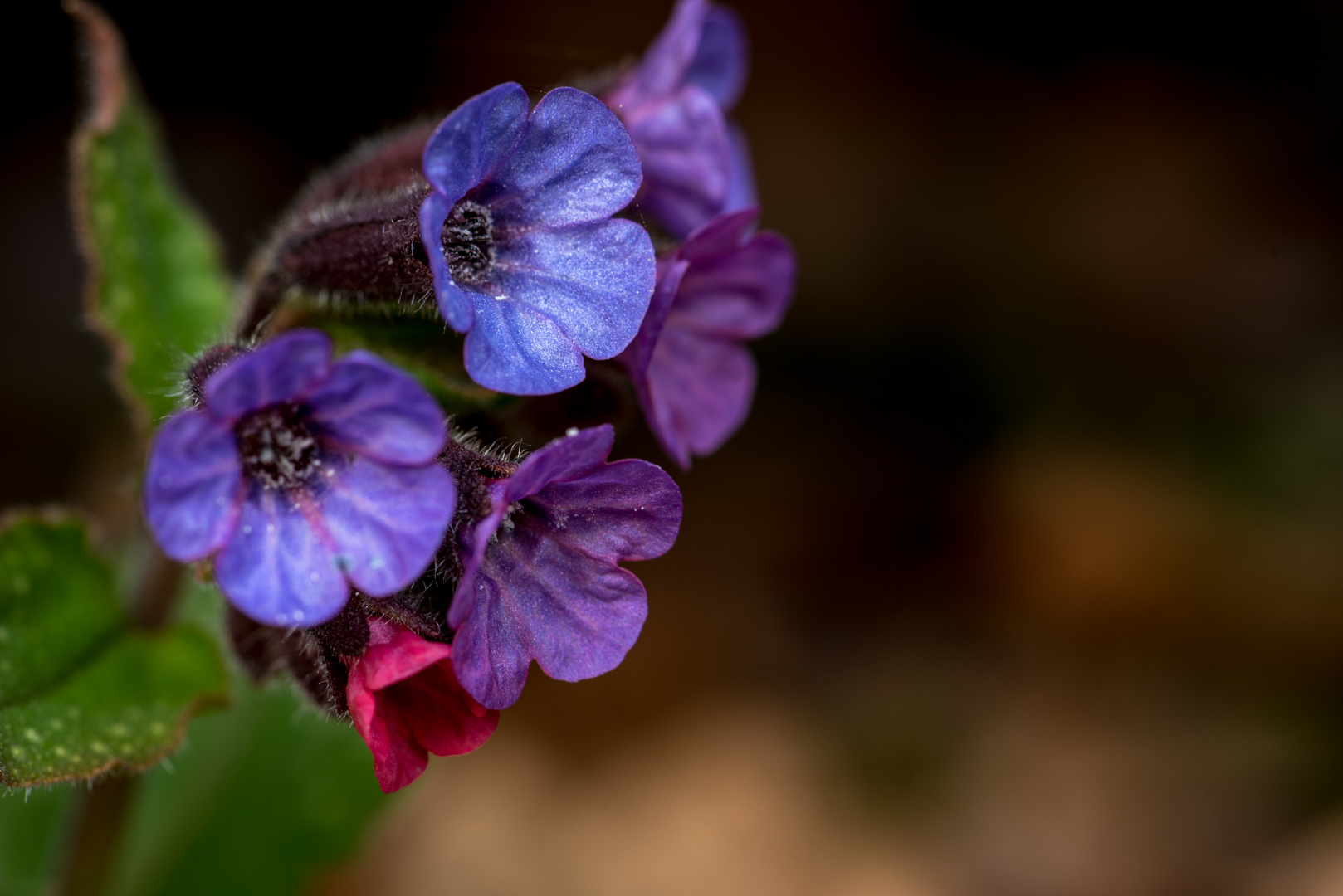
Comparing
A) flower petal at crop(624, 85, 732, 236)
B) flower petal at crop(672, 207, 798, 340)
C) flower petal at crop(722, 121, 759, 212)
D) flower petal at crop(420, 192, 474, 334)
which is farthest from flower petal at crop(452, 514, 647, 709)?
flower petal at crop(722, 121, 759, 212)

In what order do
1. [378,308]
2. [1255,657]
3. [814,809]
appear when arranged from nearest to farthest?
[378,308], [814,809], [1255,657]

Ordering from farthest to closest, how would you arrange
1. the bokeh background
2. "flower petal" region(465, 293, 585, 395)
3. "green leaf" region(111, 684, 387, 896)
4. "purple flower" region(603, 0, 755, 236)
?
1. the bokeh background
2. "green leaf" region(111, 684, 387, 896)
3. "purple flower" region(603, 0, 755, 236)
4. "flower petal" region(465, 293, 585, 395)

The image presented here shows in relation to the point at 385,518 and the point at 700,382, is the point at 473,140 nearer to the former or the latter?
the point at 385,518

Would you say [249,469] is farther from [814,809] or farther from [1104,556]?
[1104,556]

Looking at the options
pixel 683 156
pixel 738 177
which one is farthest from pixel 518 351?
pixel 738 177

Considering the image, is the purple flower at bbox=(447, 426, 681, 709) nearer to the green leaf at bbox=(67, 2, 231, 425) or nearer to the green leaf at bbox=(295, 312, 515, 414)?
the green leaf at bbox=(295, 312, 515, 414)

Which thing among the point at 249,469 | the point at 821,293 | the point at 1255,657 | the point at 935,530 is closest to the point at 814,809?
the point at 935,530
